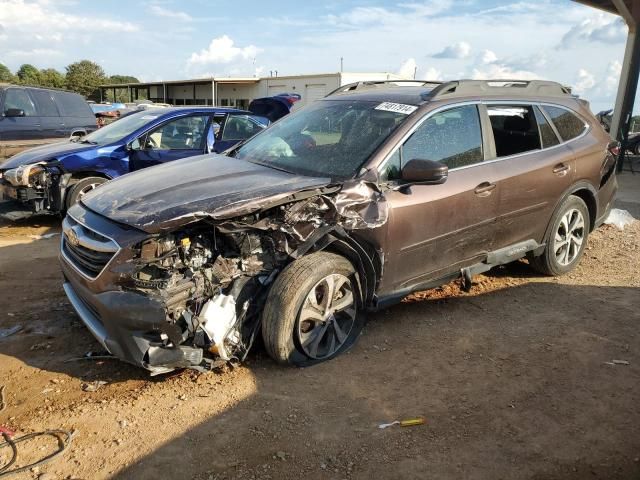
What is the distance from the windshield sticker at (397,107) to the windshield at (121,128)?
4.22 m

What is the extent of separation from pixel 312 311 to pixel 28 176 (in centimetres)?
479

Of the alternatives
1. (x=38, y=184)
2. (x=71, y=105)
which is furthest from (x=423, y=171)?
(x=71, y=105)

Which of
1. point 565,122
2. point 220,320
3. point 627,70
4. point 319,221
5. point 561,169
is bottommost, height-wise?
point 220,320

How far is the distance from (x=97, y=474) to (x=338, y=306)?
1776mm

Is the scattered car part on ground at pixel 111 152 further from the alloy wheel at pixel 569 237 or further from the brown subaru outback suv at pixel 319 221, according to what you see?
the alloy wheel at pixel 569 237

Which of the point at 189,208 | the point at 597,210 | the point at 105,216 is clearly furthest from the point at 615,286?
the point at 105,216

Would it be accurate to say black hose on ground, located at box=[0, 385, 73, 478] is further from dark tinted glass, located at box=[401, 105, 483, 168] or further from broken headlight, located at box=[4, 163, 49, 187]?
broken headlight, located at box=[4, 163, 49, 187]

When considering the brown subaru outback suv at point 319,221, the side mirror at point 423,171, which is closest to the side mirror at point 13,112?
the brown subaru outback suv at point 319,221

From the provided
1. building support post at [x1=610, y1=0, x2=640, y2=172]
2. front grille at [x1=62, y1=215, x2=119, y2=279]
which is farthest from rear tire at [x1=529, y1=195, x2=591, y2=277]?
building support post at [x1=610, y1=0, x2=640, y2=172]

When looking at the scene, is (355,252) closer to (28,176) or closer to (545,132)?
(545,132)

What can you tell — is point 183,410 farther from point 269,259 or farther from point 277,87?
point 277,87

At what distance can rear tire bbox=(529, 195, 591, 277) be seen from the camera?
503 centimetres

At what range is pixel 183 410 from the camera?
3053 millimetres

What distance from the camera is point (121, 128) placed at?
289 inches
